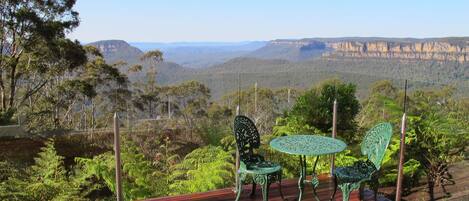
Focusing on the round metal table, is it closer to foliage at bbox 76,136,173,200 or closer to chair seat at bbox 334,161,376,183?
chair seat at bbox 334,161,376,183

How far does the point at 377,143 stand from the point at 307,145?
1.83ft

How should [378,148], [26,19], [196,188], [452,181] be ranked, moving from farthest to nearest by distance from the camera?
[26,19] → [452,181] → [196,188] → [378,148]

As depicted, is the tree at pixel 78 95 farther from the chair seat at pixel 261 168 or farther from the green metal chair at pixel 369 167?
the green metal chair at pixel 369 167

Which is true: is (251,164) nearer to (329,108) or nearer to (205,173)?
(205,173)

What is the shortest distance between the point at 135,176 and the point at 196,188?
2.30ft

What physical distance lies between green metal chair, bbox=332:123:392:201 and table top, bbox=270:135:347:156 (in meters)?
0.22

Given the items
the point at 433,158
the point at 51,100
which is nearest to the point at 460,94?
the point at 433,158

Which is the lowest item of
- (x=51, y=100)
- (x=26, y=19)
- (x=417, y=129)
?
(x=51, y=100)

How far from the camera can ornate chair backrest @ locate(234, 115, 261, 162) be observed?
3893 mm

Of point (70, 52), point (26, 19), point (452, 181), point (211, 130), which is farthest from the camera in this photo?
point (70, 52)

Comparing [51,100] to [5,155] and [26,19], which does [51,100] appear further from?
[5,155]

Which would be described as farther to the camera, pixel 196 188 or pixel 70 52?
pixel 70 52

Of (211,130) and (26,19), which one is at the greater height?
(26,19)

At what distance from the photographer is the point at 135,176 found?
15.5 ft
